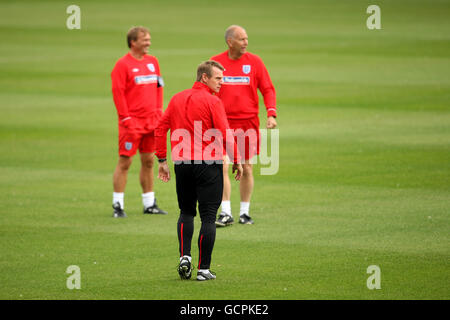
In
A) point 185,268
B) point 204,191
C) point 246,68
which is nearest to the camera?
point 204,191

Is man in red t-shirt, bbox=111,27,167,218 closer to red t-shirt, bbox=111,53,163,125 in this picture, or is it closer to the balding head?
red t-shirt, bbox=111,53,163,125

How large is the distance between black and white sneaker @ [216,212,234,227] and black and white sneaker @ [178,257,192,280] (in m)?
2.67

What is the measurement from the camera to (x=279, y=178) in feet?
46.7

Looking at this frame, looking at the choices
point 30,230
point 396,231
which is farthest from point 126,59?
point 396,231

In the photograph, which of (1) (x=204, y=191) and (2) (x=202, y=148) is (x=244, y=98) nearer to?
(2) (x=202, y=148)

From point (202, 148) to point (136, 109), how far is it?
3913 millimetres

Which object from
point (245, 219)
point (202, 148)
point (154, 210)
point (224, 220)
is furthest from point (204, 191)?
point (154, 210)

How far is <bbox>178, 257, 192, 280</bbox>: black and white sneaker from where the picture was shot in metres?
8.26

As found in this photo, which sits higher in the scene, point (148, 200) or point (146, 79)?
point (146, 79)

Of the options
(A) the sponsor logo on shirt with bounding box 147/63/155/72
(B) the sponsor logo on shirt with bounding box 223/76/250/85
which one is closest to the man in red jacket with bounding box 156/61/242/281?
(B) the sponsor logo on shirt with bounding box 223/76/250/85

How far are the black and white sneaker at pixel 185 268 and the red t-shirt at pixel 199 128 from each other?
103cm

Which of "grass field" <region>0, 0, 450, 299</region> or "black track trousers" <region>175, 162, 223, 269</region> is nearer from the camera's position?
"black track trousers" <region>175, 162, 223, 269</region>

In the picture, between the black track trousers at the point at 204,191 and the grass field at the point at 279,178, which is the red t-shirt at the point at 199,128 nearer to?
the black track trousers at the point at 204,191
